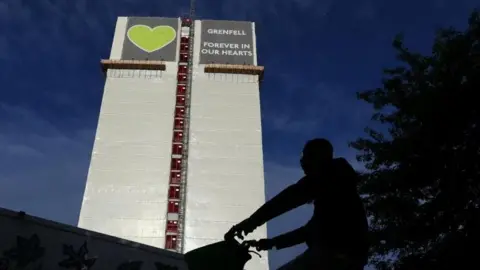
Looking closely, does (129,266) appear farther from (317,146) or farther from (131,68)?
(131,68)

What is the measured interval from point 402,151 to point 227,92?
31388 millimetres

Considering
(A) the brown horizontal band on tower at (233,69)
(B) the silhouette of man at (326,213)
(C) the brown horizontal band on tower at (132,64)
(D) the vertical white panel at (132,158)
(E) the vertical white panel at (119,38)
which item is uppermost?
(E) the vertical white panel at (119,38)

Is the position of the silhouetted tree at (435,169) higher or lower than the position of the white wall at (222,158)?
lower

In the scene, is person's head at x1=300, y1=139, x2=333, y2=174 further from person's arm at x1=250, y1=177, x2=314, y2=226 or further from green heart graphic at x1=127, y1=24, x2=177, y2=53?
green heart graphic at x1=127, y1=24, x2=177, y2=53

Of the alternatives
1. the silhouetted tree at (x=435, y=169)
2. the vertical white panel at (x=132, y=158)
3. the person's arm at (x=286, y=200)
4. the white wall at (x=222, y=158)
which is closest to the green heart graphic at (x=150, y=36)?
the vertical white panel at (x=132, y=158)

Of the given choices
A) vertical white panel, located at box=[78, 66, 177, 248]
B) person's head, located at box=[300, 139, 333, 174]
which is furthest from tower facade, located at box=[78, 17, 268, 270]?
person's head, located at box=[300, 139, 333, 174]

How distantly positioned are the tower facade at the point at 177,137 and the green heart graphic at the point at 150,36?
9cm

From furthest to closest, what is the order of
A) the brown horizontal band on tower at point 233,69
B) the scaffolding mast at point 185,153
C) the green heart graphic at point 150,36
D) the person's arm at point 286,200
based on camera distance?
the green heart graphic at point 150,36 < the brown horizontal band on tower at point 233,69 < the scaffolding mast at point 185,153 < the person's arm at point 286,200

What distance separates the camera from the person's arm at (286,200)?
219cm

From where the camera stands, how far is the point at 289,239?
8.77 ft

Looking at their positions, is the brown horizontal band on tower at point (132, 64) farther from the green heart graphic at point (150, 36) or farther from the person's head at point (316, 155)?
the person's head at point (316, 155)

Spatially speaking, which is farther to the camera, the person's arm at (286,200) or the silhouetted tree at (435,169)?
the silhouetted tree at (435,169)

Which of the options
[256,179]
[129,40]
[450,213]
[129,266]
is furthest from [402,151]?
[129,40]

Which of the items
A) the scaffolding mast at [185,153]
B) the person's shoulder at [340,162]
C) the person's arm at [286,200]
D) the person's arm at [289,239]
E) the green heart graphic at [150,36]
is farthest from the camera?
the green heart graphic at [150,36]
